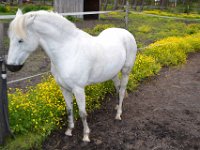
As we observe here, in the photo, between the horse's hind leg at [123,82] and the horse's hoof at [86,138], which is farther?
the horse's hind leg at [123,82]

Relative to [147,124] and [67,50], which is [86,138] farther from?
[67,50]

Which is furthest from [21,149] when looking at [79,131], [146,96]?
[146,96]

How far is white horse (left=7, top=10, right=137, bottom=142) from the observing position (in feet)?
Answer: 9.84

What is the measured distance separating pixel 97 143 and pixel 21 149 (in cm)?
97

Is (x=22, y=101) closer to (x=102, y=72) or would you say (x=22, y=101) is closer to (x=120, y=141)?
(x=102, y=72)

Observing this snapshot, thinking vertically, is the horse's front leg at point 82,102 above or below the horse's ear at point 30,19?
below

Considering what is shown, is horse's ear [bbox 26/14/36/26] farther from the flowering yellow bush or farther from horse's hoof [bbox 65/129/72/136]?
the flowering yellow bush

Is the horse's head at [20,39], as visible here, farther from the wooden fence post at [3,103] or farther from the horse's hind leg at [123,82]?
the horse's hind leg at [123,82]

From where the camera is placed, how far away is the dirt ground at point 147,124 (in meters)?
3.90

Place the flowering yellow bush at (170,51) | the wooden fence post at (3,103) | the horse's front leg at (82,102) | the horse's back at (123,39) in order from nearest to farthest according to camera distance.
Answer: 1. the wooden fence post at (3,103)
2. the horse's front leg at (82,102)
3. the horse's back at (123,39)
4. the flowering yellow bush at (170,51)

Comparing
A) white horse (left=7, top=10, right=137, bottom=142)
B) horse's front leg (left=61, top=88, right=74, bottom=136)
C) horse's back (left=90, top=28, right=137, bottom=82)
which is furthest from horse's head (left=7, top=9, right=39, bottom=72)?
horse's front leg (left=61, top=88, right=74, bottom=136)

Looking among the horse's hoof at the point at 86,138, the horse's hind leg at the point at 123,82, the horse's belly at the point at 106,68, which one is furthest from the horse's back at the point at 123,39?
the horse's hoof at the point at 86,138

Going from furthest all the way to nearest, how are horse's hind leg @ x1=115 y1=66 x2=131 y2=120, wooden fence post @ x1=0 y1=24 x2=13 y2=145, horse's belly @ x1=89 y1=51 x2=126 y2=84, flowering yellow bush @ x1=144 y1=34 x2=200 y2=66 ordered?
flowering yellow bush @ x1=144 y1=34 x2=200 y2=66 → horse's hind leg @ x1=115 y1=66 x2=131 y2=120 → horse's belly @ x1=89 y1=51 x2=126 y2=84 → wooden fence post @ x1=0 y1=24 x2=13 y2=145

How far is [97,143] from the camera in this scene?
3902 millimetres
